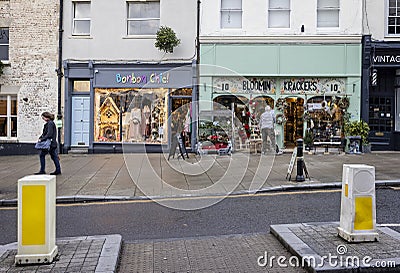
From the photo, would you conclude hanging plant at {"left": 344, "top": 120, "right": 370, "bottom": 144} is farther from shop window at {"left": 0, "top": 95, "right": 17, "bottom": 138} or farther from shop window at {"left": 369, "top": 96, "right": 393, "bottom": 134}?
shop window at {"left": 0, "top": 95, "right": 17, "bottom": 138}

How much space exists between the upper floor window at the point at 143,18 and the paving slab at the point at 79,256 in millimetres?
14452

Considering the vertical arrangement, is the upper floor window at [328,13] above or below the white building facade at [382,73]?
above

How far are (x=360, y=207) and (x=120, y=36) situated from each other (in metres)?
15.2

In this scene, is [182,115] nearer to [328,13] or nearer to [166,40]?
[166,40]

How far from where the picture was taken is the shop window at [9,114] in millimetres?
19108

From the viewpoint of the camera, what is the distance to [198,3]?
18.5m

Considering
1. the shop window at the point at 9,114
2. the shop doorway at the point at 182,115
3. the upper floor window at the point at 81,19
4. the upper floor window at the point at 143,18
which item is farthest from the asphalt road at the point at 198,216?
the upper floor window at the point at 81,19

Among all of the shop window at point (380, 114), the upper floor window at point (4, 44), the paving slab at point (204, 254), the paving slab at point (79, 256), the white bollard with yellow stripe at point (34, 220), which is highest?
the upper floor window at point (4, 44)

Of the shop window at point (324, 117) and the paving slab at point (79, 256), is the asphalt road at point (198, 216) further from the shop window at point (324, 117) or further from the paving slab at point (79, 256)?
the shop window at point (324, 117)

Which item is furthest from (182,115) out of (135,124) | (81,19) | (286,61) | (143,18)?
(81,19)

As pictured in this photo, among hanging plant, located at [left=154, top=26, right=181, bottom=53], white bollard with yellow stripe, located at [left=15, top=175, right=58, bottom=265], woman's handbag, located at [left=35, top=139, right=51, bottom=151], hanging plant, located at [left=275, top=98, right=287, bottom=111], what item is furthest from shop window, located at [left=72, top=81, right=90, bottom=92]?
white bollard with yellow stripe, located at [left=15, top=175, right=58, bottom=265]

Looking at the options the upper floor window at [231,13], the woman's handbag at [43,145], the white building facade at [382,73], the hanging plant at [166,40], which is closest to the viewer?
the woman's handbag at [43,145]

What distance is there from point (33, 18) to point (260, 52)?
9584mm

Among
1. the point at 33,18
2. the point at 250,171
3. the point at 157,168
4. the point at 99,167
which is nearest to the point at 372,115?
the point at 250,171
